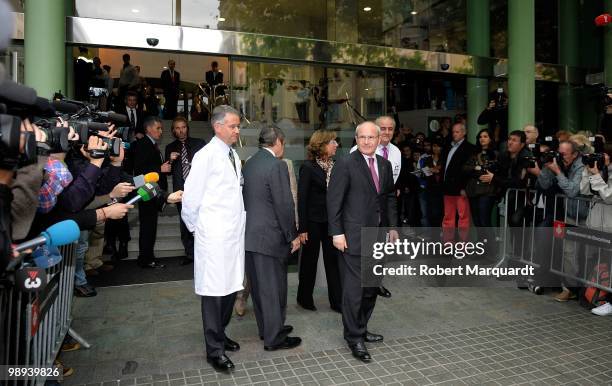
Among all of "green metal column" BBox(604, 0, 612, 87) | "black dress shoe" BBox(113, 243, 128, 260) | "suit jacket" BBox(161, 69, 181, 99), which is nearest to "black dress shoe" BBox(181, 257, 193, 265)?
"black dress shoe" BBox(113, 243, 128, 260)

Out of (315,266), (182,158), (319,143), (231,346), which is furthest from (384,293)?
(182,158)

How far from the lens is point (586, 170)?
17.4 ft

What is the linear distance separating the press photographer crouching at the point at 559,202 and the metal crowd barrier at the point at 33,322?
502cm

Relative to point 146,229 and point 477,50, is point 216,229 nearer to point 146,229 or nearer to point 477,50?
point 146,229

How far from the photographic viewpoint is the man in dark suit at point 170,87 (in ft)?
41.3

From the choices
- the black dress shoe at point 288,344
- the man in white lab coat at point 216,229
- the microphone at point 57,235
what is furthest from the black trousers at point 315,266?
the microphone at point 57,235

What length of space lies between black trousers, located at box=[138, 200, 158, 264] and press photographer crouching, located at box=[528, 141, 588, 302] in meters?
5.12

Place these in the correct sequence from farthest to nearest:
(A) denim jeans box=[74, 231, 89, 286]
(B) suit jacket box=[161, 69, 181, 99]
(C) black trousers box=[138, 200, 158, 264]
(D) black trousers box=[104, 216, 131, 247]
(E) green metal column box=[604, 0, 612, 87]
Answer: (B) suit jacket box=[161, 69, 181, 99], (E) green metal column box=[604, 0, 612, 87], (D) black trousers box=[104, 216, 131, 247], (C) black trousers box=[138, 200, 158, 264], (A) denim jeans box=[74, 231, 89, 286]

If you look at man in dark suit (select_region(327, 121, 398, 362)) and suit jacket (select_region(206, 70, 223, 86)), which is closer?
man in dark suit (select_region(327, 121, 398, 362))

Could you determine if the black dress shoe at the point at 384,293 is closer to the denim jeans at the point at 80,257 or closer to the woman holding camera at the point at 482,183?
the woman holding camera at the point at 482,183

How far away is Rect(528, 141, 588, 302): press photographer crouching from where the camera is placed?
215 inches

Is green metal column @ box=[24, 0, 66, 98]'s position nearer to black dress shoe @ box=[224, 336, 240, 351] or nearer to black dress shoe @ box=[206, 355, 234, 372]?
black dress shoe @ box=[224, 336, 240, 351]

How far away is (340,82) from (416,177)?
228cm

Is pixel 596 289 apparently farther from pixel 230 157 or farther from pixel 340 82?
pixel 340 82
